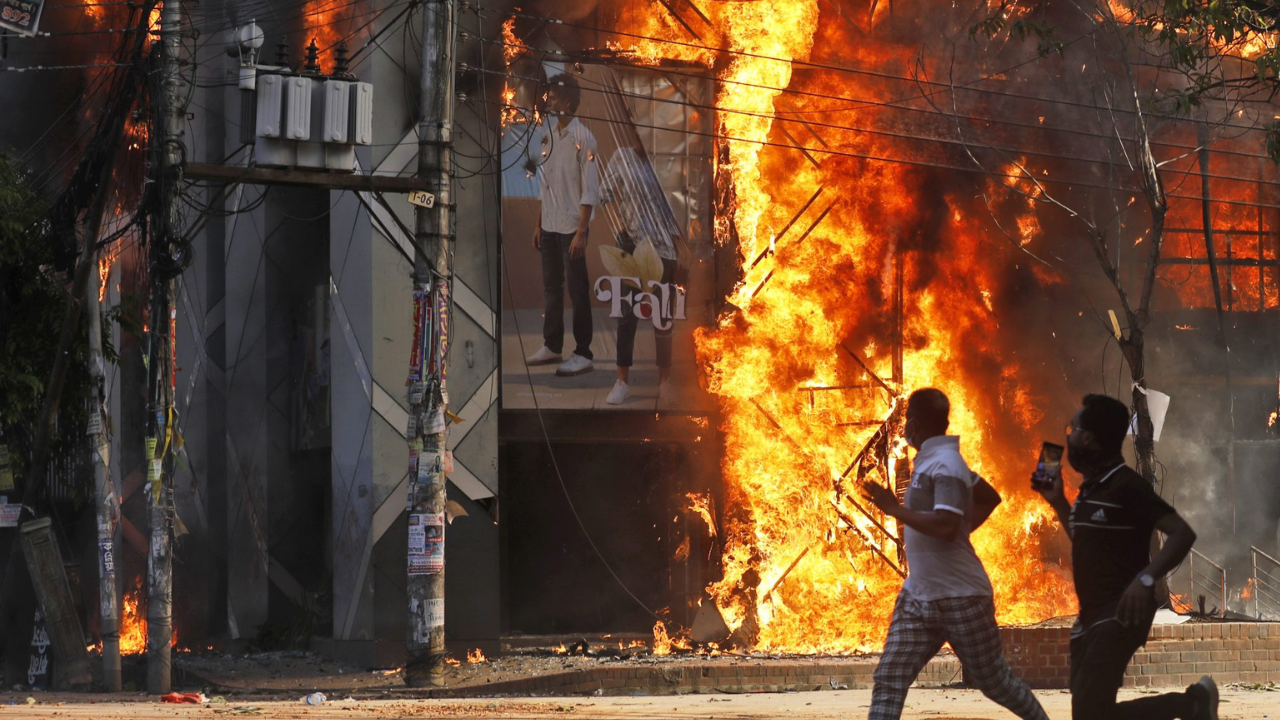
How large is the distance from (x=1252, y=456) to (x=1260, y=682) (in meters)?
8.64

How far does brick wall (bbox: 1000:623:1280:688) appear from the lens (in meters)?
13.0

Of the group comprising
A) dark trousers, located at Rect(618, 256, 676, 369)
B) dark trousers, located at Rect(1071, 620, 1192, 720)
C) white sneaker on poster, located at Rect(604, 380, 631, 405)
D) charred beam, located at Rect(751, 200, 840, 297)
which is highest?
charred beam, located at Rect(751, 200, 840, 297)

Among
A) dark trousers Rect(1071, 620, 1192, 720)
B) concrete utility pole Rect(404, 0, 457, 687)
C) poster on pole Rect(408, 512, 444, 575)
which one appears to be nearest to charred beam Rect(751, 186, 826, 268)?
concrete utility pole Rect(404, 0, 457, 687)

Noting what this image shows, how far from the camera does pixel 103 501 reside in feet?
47.4

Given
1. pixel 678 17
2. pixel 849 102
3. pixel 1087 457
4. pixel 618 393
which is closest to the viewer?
pixel 1087 457

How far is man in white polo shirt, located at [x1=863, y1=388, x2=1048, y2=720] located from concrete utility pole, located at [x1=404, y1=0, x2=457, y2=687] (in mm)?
7315

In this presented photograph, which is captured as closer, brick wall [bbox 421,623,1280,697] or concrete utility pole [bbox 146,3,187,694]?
brick wall [bbox 421,623,1280,697]

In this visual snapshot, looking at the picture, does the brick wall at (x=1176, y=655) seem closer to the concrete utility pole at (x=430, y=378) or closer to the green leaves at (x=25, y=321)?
the concrete utility pole at (x=430, y=378)

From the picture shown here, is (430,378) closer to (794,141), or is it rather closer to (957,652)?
(794,141)

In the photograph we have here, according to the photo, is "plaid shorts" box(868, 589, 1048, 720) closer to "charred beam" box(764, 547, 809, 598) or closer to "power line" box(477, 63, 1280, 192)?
"power line" box(477, 63, 1280, 192)

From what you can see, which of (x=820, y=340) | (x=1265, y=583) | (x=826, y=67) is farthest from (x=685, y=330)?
(x=1265, y=583)

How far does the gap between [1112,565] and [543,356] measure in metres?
11.1

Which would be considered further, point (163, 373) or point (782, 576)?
point (782, 576)

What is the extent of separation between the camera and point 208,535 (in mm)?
19797
